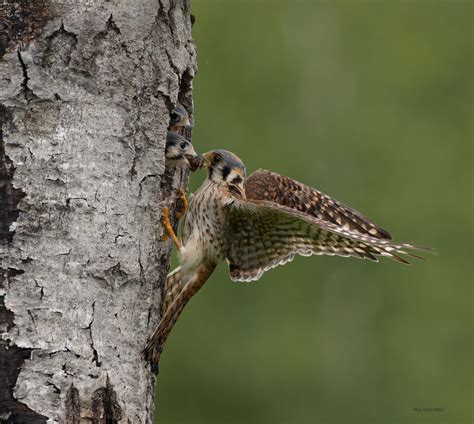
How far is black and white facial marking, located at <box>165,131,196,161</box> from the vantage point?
5176mm

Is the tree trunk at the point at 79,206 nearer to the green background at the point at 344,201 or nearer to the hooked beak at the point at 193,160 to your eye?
the hooked beak at the point at 193,160

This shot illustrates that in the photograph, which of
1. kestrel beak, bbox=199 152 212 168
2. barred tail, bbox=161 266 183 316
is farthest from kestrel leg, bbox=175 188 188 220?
kestrel beak, bbox=199 152 212 168

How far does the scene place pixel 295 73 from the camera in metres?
17.3

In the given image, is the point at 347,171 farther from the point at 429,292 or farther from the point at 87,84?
the point at 87,84

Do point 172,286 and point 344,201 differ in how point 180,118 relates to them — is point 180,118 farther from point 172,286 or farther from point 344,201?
point 344,201

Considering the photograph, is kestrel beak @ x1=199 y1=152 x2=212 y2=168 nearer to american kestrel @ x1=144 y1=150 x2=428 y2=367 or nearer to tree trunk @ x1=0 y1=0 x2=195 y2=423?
american kestrel @ x1=144 y1=150 x2=428 y2=367

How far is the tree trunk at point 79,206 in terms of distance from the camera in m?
4.06

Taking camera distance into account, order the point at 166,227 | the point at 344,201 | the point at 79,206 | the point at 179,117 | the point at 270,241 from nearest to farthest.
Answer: the point at 79,206 < the point at 166,227 < the point at 179,117 < the point at 270,241 < the point at 344,201

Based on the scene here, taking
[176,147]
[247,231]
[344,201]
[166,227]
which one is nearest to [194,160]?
[176,147]

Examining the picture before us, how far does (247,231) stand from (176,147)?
0.59 meters

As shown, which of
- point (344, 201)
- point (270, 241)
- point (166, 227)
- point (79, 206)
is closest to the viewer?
point (79, 206)

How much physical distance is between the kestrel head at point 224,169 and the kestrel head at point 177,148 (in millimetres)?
517

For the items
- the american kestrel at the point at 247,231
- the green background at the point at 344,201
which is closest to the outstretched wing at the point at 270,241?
the american kestrel at the point at 247,231

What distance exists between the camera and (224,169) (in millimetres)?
5844
